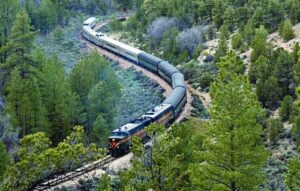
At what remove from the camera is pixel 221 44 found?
6988 cm

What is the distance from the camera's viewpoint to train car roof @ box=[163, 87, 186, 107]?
54344 mm

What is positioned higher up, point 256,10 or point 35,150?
point 35,150

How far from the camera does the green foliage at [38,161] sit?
2748 centimetres

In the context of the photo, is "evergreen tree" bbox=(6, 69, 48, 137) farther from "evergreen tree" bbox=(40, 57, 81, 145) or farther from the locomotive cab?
the locomotive cab

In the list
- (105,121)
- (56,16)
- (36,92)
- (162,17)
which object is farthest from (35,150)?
(56,16)

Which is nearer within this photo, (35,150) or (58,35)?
(35,150)

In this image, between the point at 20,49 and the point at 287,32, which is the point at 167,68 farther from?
the point at 20,49

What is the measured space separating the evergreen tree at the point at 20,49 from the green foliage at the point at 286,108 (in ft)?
71.5

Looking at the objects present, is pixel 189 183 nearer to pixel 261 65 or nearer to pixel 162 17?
pixel 261 65

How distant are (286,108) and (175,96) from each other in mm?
13702

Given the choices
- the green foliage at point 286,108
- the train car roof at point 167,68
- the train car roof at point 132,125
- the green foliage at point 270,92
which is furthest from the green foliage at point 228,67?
the train car roof at point 167,68

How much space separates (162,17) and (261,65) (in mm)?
44736

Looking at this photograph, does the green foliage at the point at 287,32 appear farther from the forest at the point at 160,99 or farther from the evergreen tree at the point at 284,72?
the evergreen tree at the point at 284,72

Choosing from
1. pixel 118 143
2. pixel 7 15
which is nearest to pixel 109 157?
pixel 118 143
